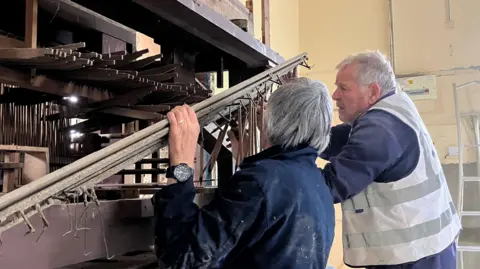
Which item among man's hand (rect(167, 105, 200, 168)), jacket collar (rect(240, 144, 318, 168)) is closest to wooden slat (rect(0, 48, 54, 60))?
man's hand (rect(167, 105, 200, 168))

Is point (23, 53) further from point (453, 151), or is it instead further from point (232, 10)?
point (453, 151)

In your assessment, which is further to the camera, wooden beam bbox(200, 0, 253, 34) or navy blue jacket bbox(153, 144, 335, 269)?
wooden beam bbox(200, 0, 253, 34)

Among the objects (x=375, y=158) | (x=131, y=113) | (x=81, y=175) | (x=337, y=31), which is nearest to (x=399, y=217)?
(x=375, y=158)

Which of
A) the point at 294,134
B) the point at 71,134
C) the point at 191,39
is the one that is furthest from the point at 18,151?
the point at 294,134

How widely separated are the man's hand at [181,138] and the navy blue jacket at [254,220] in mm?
61

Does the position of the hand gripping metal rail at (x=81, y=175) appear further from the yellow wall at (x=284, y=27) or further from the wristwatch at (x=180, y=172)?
the yellow wall at (x=284, y=27)

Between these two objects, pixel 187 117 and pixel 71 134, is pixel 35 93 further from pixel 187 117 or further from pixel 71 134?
pixel 187 117

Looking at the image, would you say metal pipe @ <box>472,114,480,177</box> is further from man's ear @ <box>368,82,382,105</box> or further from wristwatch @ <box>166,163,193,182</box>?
wristwatch @ <box>166,163,193,182</box>

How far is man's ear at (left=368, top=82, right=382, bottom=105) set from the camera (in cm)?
181

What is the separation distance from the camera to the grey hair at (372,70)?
1.80 metres

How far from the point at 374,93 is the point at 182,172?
3.20 feet

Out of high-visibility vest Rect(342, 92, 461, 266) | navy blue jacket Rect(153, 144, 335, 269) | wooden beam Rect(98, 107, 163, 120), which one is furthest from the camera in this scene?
wooden beam Rect(98, 107, 163, 120)

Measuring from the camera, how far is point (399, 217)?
1675 mm

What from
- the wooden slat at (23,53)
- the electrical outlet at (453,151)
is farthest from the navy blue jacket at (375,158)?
the electrical outlet at (453,151)
